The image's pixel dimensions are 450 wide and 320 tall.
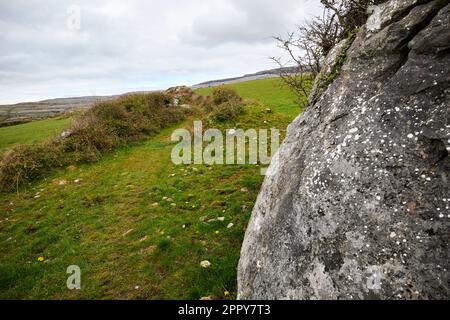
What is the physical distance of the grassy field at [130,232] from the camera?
612cm

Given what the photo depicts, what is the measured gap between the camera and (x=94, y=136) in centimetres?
1698

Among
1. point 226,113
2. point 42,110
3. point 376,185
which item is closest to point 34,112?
point 42,110

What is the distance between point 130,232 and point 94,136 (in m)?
10.9

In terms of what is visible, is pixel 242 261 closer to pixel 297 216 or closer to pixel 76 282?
pixel 297 216

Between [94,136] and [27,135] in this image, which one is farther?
[27,135]

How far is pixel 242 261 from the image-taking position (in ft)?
17.2

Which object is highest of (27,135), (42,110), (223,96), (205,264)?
(42,110)

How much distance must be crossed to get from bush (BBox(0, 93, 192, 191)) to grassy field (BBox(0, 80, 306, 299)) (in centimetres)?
132

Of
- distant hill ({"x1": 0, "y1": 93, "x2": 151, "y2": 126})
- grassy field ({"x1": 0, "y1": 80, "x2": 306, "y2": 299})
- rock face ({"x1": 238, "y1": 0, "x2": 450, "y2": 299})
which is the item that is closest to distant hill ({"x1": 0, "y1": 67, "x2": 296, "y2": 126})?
distant hill ({"x1": 0, "y1": 93, "x2": 151, "y2": 126})

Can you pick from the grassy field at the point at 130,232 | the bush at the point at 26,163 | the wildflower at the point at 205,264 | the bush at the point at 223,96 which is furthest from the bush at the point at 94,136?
the wildflower at the point at 205,264

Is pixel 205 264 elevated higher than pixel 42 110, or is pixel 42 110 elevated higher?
pixel 42 110

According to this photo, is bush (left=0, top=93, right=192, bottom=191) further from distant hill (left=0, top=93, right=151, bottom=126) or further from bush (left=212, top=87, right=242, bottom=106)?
bush (left=212, top=87, right=242, bottom=106)

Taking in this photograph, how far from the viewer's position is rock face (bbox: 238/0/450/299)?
3.01m

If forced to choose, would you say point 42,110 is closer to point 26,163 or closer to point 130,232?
point 26,163
